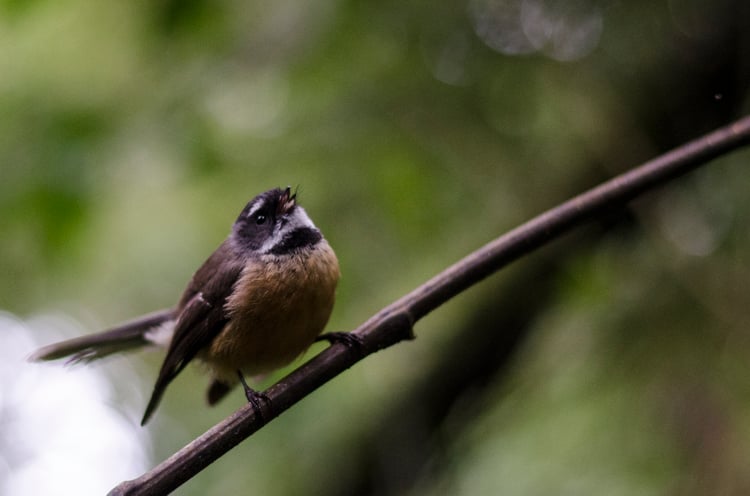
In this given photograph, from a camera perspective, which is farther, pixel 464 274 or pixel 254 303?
pixel 254 303

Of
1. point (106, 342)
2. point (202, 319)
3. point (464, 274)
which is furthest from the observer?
point (106, 342)

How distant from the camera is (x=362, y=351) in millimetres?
2752

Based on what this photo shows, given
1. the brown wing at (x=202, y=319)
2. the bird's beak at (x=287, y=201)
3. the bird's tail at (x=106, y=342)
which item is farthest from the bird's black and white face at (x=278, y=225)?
the bird's tail at (x=106, y=342)

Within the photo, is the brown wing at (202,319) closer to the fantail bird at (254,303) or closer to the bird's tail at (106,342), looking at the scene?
the fantail bird at (254,303)

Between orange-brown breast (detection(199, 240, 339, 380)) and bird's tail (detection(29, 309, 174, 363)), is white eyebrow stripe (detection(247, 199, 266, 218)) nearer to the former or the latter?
orange-brown breast (detection(199, 240, 339, 380))

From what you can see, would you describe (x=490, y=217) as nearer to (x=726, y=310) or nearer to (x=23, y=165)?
(x=726, y=310)

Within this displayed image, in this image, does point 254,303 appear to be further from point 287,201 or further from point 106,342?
point 106,342

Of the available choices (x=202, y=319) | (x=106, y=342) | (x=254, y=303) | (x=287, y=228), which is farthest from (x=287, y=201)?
(x=106, y=342)

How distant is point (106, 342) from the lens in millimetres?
4191

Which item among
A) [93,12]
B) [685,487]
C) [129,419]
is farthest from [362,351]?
[129,419]

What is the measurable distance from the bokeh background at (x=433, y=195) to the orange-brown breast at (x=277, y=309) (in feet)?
2.22

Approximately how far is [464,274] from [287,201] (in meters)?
1.17

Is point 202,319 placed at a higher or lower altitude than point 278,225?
lower

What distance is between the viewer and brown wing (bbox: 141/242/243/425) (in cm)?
374
